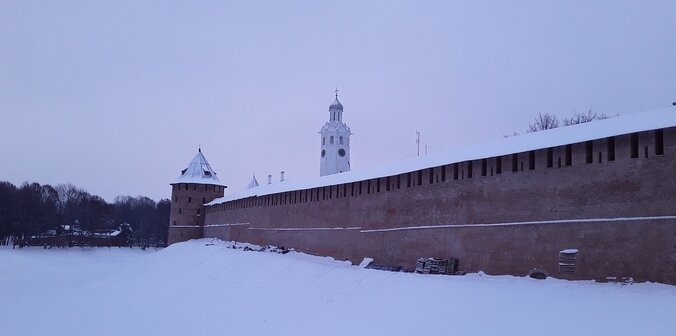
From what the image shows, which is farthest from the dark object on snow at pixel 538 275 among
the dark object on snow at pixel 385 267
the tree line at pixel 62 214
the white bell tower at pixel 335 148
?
the tree line at pixel 62 214

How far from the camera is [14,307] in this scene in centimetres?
1694

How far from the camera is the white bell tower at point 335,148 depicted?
4256cm

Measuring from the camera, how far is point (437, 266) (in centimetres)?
1523

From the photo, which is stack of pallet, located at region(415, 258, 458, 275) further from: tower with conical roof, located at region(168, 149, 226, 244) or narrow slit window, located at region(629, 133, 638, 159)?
tower with conical roof, located at region(168, 149, 226, 244)

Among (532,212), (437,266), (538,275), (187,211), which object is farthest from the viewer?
(187,211)

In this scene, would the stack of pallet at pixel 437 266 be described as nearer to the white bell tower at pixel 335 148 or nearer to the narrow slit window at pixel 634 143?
the narrow slit window at pixel 634 143

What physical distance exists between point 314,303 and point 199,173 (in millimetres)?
21641

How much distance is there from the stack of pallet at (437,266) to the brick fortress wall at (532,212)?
0.64ft

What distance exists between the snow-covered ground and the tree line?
17.5m

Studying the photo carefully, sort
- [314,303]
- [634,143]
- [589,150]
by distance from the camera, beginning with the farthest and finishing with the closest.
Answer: [314,303], [589,150], [634,143]

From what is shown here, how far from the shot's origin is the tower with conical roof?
33750 mm

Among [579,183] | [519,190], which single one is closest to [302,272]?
[519,190]

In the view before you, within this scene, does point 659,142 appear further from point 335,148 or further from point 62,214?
point 62,214

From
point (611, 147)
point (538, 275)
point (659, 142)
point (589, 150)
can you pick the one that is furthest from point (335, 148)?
point (659, 142)
